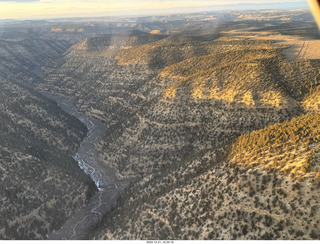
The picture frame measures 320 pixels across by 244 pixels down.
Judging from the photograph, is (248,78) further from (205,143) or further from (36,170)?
(36,170)

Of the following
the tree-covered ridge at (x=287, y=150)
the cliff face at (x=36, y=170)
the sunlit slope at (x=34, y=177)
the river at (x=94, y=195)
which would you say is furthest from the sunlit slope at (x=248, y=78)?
the cliff face at (x=36, y=170)

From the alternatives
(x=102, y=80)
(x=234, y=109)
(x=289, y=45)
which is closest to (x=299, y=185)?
(x=234, y=109)

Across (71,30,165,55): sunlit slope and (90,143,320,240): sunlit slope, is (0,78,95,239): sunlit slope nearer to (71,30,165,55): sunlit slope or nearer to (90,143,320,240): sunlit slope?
(90,143,320,240): sunlit slope

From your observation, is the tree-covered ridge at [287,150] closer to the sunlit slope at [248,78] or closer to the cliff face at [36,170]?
the sunlit slope at [248,78]

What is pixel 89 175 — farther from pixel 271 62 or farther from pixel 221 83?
pixel 271 62

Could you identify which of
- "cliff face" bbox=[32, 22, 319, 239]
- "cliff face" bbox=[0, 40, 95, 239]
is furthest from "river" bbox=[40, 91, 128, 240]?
"cliff face" bbox=[32, 22, 319, 239]

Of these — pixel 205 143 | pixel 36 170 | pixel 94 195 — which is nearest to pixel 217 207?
pixel 205 143
